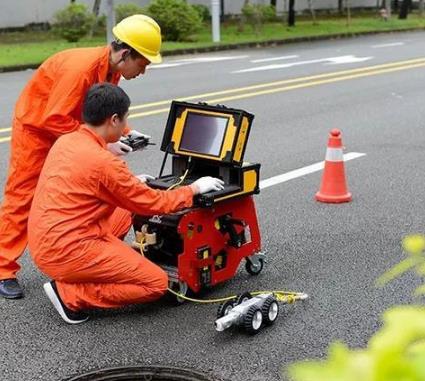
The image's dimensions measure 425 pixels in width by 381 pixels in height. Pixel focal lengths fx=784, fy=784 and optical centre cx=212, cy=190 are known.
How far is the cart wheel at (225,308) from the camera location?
3.83 metres

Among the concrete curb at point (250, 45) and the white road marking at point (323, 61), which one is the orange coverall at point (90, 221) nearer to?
the white road marking at point (323, 61)

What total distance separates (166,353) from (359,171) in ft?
14.3

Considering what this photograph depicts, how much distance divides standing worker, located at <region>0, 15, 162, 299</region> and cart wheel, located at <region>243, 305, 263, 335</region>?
115cm

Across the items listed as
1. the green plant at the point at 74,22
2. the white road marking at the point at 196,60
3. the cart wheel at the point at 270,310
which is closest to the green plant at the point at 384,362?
the cart wheel at the point at 270,310

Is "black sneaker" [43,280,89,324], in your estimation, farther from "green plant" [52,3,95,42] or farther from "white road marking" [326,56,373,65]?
"green plant" [52,3,95,42]

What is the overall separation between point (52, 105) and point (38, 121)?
0.55 ft

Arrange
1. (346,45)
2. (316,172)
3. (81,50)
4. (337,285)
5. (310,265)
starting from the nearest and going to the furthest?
1. (81,50)
2. (337,285)
3. (310,265)
4. (316,172)
5. (346,45)

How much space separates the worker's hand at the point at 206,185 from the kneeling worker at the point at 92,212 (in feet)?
0.12

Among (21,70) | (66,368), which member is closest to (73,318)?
(66,368)

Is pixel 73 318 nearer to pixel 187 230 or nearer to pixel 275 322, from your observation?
pixel 187 230

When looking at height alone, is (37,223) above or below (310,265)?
above

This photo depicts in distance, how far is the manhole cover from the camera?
333cm

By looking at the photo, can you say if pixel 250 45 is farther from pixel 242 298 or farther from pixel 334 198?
pixel 242 298

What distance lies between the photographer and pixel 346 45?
22984mm
